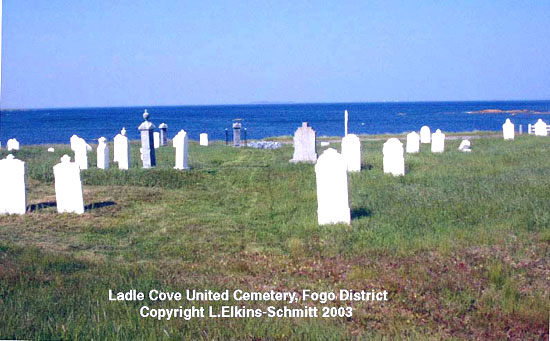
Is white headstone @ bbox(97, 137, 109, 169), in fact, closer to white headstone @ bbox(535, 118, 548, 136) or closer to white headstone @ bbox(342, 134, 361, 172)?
white headstone @ bbox(342, 134, 361, 172)

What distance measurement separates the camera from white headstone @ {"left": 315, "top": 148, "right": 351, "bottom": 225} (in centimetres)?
1015

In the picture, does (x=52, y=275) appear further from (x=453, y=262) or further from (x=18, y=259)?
(x=453, y=262)

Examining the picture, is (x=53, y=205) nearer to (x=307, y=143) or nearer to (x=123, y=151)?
(x=123, y=151)

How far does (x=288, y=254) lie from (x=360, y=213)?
2943 millimetres

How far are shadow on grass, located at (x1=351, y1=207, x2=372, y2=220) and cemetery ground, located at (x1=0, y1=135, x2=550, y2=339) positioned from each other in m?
0.03

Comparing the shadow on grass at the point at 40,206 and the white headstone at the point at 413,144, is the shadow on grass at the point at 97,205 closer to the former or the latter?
the shadow on grass at the point at 40,206

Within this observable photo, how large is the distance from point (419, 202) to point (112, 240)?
535cm

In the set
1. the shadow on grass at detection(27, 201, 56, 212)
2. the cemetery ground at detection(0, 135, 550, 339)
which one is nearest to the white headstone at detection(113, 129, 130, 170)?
the cemetery ground at detection(0, 135, 550, 339)

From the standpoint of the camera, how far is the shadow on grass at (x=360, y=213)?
10641mm

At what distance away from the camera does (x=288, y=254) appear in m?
8.26

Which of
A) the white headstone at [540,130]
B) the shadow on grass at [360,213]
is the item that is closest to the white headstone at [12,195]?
the shadow on grass at [360,213]

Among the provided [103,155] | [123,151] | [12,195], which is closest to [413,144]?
[123,151]

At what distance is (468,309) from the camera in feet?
19.5

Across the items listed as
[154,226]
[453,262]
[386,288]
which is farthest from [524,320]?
[154,226]
